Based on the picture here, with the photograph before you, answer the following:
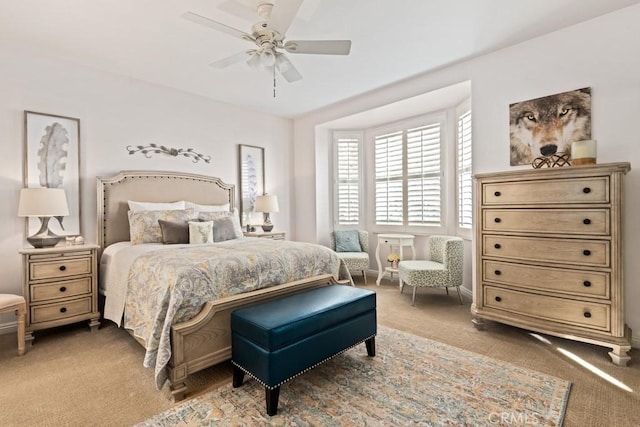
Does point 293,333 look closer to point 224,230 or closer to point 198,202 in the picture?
point 224,230

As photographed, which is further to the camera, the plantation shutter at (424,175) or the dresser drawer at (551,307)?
the plantation shutter at (424,175)

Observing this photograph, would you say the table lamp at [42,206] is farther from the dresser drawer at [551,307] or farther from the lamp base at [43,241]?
the dresser drawer at [551,307]

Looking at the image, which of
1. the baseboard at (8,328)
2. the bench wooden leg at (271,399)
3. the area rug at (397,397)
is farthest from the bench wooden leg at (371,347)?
the baseboard at (8,328)

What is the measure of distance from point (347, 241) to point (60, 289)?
371 cm

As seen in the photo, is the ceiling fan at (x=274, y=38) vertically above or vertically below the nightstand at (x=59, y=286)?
above

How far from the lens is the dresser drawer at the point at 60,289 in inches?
114

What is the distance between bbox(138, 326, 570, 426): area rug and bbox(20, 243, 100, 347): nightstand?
1.89 metres

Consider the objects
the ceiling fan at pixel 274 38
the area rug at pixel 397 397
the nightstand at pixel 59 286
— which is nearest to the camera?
the area rug at pixel 397 397

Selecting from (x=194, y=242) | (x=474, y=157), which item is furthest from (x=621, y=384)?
(x=194, y=242)

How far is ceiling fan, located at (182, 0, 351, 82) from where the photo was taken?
6.98ft

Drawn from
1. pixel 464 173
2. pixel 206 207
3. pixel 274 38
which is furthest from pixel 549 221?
pixel 206 207

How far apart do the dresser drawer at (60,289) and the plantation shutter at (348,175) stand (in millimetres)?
3812

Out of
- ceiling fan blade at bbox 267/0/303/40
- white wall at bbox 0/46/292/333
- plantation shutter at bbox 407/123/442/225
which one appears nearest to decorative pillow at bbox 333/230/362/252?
plantation shutter at bbox 407/123/442/225

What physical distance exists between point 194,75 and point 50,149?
1729 millimetres
